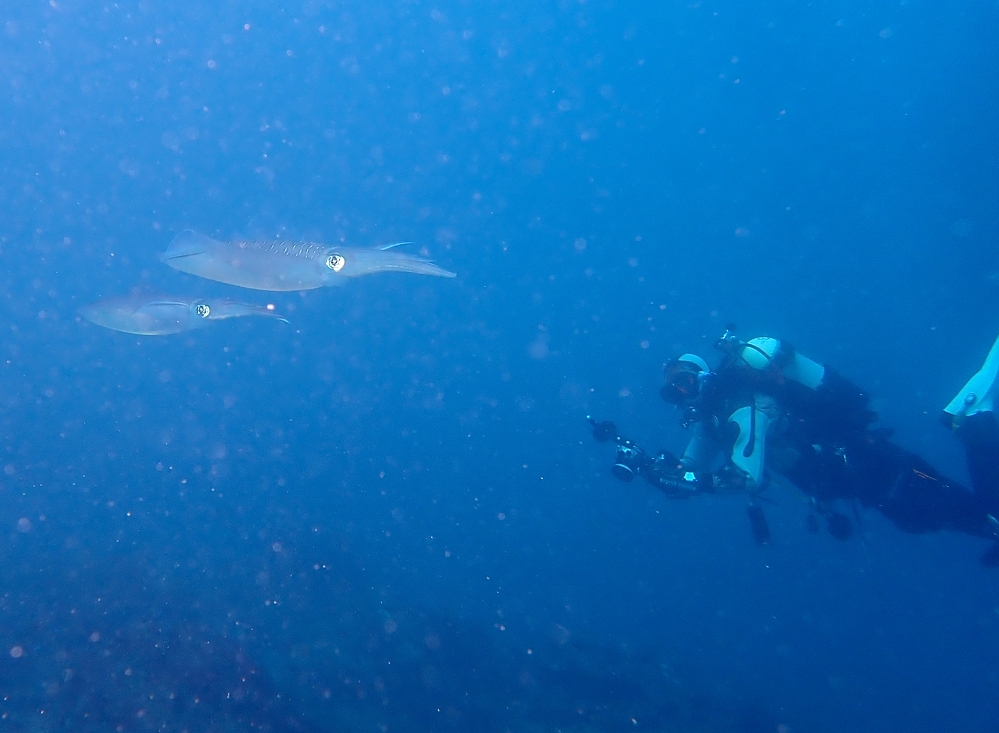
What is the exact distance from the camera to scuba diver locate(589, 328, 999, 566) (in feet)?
19.2

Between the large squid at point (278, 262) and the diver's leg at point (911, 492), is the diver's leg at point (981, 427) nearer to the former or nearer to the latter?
the diver's leg at point (911, 492)

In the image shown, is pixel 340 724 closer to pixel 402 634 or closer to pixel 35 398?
pixel 402 634

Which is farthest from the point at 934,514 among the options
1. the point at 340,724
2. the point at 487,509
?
the point at 487,509

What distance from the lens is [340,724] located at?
30.6ft

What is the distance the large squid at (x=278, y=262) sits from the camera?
4.28 m

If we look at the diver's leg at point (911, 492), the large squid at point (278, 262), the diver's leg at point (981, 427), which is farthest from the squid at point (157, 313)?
the diver's leg at point (981, 427)

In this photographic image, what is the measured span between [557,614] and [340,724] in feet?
49.7

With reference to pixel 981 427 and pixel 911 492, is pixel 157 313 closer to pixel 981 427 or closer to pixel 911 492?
pixel 911 492

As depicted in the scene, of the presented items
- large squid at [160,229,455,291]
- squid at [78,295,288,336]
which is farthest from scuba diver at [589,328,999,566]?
squid at [78,295,288,336]

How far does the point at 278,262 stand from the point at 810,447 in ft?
19.5

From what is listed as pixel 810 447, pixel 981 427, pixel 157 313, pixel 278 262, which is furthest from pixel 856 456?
pixel 157 313

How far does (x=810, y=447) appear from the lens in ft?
20.4

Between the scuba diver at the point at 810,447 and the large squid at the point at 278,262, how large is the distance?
11.4ft

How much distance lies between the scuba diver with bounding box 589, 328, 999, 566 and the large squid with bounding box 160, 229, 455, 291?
11.4ft
